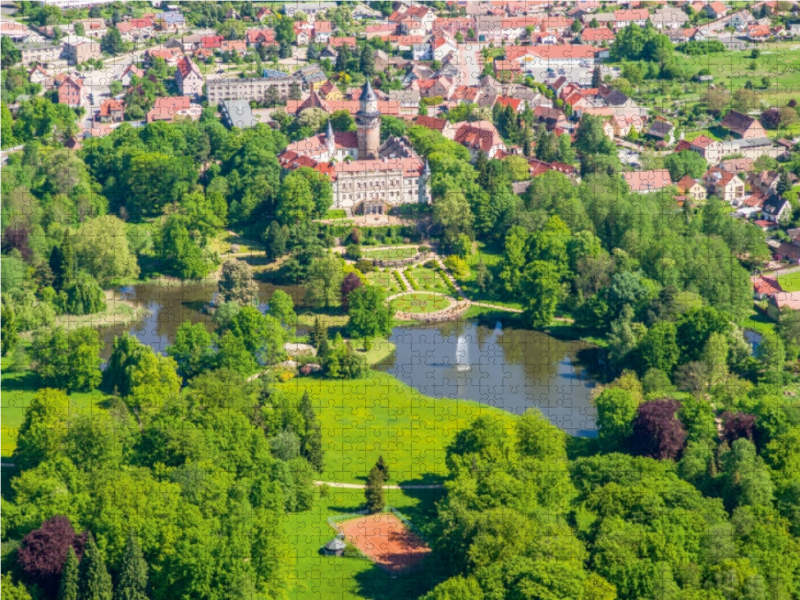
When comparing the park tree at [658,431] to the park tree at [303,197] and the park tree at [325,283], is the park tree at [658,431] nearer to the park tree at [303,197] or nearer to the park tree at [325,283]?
the park tree at [325,283]

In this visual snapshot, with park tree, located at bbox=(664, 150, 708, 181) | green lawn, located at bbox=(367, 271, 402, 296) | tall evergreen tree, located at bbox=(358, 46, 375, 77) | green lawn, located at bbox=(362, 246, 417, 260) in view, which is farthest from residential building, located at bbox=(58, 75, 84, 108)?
park tree, located at bbox=(664, 150, 708, 181)

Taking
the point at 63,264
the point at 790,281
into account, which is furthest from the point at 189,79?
the point at 790,281

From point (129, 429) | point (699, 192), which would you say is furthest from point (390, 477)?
point (699, 192)

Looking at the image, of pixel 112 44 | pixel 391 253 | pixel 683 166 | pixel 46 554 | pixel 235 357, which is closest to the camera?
pixel 46 554

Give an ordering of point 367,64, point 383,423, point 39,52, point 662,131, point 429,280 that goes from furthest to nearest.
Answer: point 39,52, point 367,64, point 662,131, point 429,280, point 383,423

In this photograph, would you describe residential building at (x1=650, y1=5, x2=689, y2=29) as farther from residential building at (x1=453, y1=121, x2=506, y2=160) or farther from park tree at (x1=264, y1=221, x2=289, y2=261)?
park tree at (x1=264, y1=221, x2=289, y2=261)

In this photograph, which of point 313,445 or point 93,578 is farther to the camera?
point 313,445

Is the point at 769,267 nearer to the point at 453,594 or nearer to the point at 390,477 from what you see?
the point at 390,477

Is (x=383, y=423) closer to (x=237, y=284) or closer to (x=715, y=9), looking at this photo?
(x=237, y=284)
